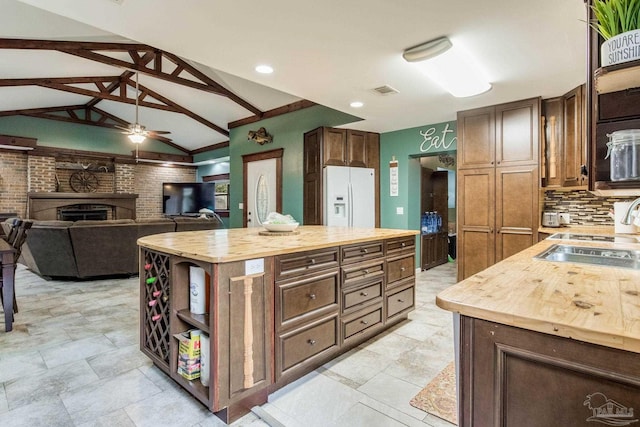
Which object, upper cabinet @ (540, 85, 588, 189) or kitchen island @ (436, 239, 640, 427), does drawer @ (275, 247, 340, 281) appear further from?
upper cabinet @ (540, 85, 588, 189)

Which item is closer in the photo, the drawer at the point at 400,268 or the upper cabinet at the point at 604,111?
the upper cabinet at the point at 604,111

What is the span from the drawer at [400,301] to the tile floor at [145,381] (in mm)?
166

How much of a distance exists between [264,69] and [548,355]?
2.90m

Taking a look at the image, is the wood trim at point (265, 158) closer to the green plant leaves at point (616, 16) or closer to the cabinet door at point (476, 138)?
the cabinet door at point (476, 138)

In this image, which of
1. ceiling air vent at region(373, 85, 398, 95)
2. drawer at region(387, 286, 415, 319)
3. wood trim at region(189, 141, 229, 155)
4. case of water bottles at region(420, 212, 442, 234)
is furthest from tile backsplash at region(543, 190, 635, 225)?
wood trim at region(189, 141, 229, 155)

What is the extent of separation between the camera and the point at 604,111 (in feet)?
3.76

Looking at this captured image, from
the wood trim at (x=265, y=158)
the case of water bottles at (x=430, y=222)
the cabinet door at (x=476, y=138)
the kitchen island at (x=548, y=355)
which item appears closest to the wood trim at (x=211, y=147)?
the wood trim at (x=265, y=158)

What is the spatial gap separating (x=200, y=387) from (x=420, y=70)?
9.59 feet

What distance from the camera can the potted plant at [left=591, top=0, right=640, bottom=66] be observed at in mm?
968

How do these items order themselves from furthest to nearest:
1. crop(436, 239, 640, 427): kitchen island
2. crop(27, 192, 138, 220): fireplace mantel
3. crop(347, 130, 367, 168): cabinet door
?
crop(27, 192, 138, 220): fireplace mantel
crop(347, 130, 367, 168): cabinet door
crop(436, 239, 640, 427): kitchen island

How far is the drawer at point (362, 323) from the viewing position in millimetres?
2410

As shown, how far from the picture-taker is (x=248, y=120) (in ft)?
21.7

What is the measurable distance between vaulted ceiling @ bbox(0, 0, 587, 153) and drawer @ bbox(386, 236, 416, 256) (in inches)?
60.1

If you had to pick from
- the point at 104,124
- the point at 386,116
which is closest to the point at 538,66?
the point at 386,116
